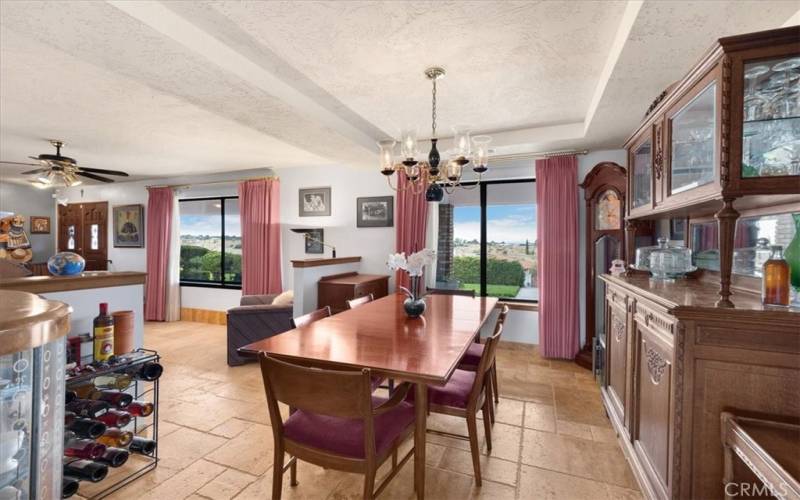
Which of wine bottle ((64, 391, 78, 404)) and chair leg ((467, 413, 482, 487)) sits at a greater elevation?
wine bottle ((64, 391, 78, 404))

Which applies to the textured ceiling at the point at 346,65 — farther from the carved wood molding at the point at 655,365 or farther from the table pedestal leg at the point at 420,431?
the table pedestal leg at the point at 420,431

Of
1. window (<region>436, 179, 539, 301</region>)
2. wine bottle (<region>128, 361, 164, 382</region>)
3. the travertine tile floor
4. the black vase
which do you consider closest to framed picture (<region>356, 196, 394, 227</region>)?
window (<region>436, 179, 539, 301</region>)

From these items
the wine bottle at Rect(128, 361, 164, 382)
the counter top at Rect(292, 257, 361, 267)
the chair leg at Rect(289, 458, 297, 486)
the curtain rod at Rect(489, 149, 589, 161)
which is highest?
the curtain rod at Rect(489, 149, 589, 161)

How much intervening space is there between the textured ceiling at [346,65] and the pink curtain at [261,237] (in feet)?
4.92

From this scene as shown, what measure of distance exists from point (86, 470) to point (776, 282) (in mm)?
2998

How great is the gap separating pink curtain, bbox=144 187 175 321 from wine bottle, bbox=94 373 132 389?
4.43m

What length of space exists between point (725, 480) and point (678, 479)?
0.46 feet

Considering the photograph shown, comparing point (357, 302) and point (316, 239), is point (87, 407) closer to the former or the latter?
point (357, 302)

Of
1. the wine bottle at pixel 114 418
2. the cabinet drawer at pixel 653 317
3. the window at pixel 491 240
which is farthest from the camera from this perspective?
the window at pixel 491 240

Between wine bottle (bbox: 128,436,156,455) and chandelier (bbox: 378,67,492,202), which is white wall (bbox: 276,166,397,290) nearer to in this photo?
chandelier (bbox: 378,67,492,202)

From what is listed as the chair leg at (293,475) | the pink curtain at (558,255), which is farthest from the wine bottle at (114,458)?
the pink curtain at (558,255)

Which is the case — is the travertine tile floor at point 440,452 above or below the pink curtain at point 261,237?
below

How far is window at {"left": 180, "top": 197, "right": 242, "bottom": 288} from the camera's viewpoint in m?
5.85

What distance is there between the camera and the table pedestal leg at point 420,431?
1506mm
